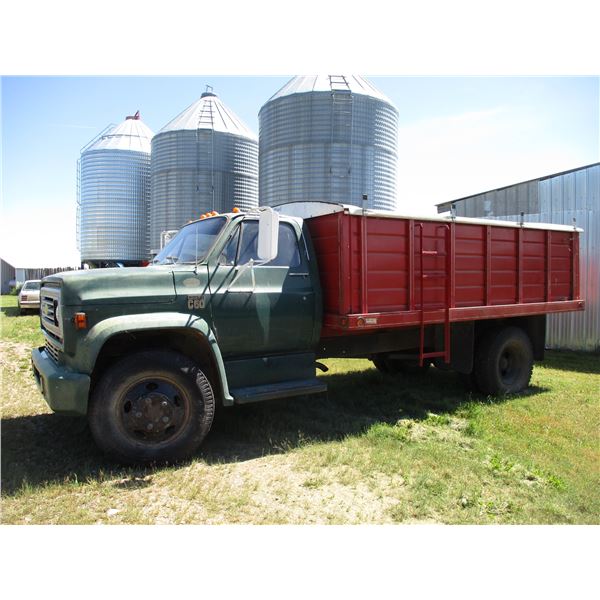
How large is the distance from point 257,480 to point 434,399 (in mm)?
3246

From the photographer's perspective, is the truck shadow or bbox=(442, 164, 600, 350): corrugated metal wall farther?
bbox=(442, 164, 600, 350): corrugated metal wall

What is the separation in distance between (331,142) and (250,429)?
6655mm

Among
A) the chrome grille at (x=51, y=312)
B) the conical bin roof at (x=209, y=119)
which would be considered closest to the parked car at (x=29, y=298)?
the conical bin roof at (x=209, y=119)

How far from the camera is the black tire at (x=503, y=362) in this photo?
6625 mm

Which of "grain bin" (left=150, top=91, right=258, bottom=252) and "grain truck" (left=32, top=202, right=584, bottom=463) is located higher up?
"grain bin" (left=150, top=91, right=258, bottom=252)

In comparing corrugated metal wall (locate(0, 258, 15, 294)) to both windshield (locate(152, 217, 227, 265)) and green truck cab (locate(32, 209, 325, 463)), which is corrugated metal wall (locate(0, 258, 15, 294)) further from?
green truck cab (locate(32, 209, 325, 463))

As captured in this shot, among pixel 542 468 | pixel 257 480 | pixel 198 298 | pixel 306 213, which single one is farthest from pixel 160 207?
pixel 542 468

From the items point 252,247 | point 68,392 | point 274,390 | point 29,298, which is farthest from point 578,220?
point 29,298

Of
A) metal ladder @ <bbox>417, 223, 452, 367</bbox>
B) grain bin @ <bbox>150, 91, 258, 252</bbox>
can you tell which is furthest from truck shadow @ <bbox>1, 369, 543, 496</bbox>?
grain bin @ <bbox>150, 91, 258, 252</bbox>

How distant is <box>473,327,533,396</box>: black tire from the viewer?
6.62 metres

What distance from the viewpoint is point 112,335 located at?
4051 millimetres

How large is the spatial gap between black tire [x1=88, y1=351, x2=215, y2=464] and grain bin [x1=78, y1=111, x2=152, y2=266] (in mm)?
9978

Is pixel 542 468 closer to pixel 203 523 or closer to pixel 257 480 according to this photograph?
pixel 257 480

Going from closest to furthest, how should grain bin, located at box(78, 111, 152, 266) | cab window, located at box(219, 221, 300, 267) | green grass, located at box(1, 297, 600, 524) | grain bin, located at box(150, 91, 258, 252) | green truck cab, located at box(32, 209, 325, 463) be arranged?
1. green grass, located at box(1, 297, 600, 524)
2. green truck cab, located at box(32, 209, 325, 463)
3. cab window, located at box(219, 221, 300, 267)
4. grain bin, located at box(150, 91, 258, 252)
5. grain bin, located at box(78, 111, 152, 266)
